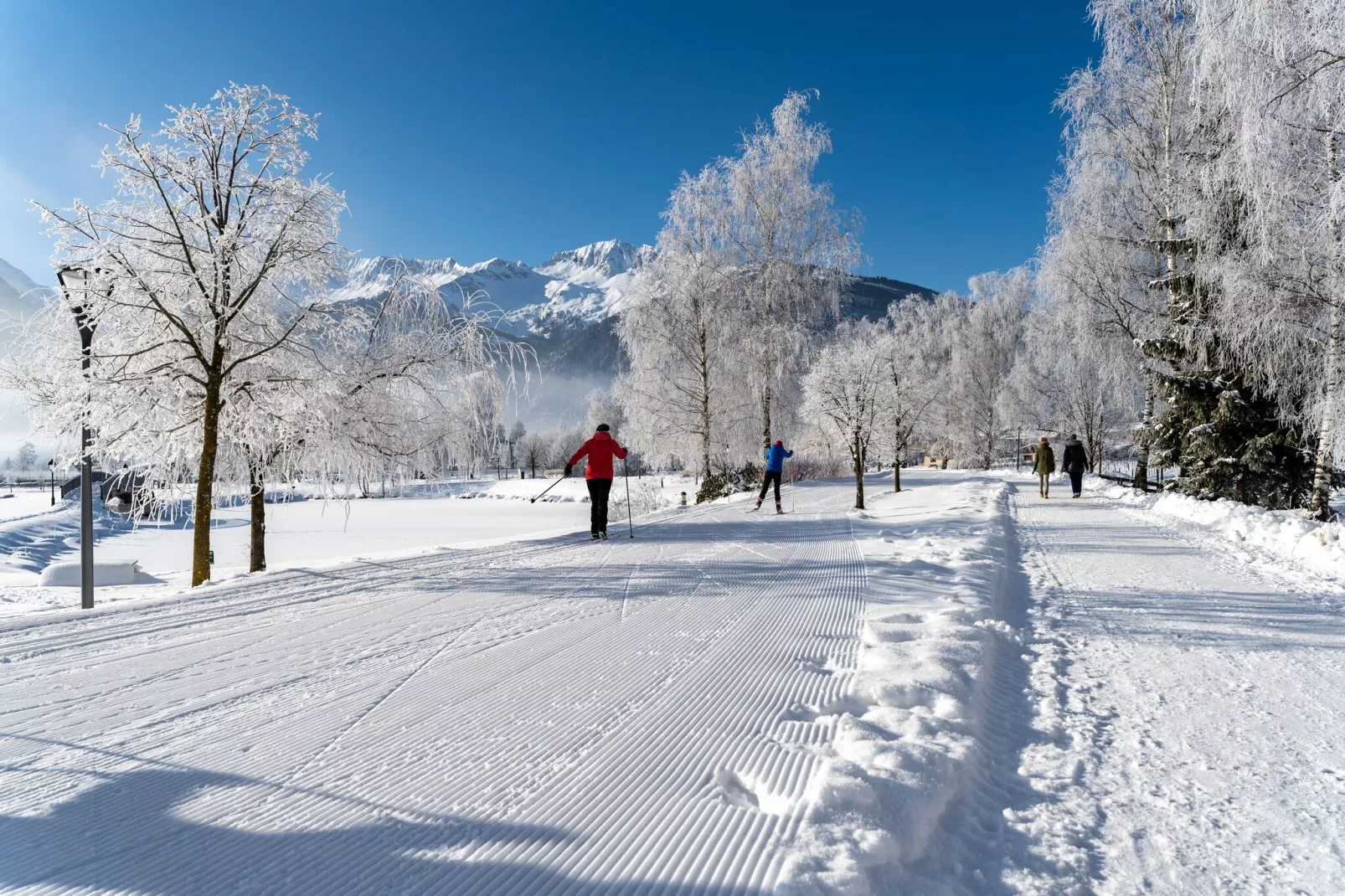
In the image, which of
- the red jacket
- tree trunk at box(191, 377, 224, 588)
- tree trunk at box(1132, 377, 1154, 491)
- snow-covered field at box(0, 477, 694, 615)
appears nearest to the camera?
tree trunk at box(191, 377, 224, 588)

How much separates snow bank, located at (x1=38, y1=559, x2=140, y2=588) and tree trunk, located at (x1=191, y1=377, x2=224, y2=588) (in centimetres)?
845

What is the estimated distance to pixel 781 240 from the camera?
798 inches

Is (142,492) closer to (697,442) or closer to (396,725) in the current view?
(396,725)

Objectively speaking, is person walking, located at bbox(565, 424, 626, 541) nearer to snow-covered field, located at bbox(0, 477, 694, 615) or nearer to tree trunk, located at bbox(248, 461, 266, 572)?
snow-covered field, located at bbox(0, 477, 694, 615)

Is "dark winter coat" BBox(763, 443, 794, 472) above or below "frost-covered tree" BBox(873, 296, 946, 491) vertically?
below

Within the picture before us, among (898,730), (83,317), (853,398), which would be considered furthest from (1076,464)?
(83,317)

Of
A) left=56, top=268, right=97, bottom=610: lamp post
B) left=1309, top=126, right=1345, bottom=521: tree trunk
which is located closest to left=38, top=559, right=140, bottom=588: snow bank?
left=56, top=268, right=97, bottom=610: lamp post

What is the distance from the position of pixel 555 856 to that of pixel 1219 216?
48.1 feet

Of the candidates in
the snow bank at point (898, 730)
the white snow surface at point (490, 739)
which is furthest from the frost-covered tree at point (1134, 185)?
the white snow surface at point (490, 739)

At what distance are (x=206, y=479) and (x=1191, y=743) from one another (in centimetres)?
955

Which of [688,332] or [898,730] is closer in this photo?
[898,730]

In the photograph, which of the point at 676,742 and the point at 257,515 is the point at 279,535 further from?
the point at 676,742

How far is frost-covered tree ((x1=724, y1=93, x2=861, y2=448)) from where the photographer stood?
20047mm

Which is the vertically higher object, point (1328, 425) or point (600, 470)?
point (1328, 425)
